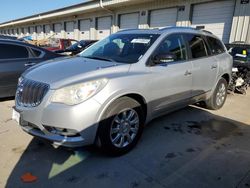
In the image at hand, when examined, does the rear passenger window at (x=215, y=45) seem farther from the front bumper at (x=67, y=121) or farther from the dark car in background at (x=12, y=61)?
the dark car in background at (x=12, y=61)

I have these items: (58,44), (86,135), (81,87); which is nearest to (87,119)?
(86,135)

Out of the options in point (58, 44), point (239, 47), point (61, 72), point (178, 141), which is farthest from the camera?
point (58, 44)

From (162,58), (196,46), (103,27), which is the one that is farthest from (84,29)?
(162,58)

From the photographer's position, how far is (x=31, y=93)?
276 centimetres

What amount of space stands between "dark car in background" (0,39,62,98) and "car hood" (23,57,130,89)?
2250 mm

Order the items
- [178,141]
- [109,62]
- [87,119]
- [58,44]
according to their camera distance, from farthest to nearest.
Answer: [58,44]
[178,141]
[109,62]
[87,119]

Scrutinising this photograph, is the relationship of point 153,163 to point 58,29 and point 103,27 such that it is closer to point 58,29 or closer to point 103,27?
point 103,27

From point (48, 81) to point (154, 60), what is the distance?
153cm

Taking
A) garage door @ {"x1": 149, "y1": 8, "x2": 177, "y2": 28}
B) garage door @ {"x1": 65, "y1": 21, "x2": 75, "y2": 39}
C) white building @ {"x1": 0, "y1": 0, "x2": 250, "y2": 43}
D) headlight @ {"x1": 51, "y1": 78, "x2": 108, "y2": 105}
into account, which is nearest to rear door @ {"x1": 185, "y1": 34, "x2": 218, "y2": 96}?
headlight @ {"x1": 51, "y1": 78, "x2": 108, "y2": 105}

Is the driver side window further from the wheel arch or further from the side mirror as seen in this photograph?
the wheel arch

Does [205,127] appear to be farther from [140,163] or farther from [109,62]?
[109,62]

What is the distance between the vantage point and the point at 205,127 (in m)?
4.18

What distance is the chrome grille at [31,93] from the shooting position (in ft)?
8.64

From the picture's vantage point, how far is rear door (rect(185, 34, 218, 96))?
4.09 metres
